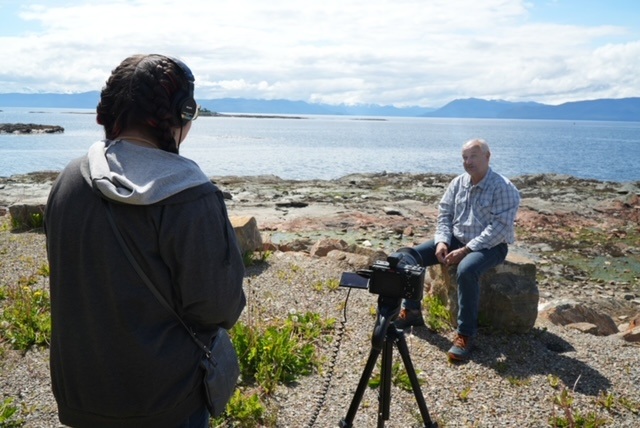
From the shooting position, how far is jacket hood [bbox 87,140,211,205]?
6.39ft

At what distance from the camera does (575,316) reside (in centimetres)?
859

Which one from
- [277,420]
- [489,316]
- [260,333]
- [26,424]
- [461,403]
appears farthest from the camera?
[489,316]

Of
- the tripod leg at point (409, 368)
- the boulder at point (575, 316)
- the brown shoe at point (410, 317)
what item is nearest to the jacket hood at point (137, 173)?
the tripod leg at point (409, 368)

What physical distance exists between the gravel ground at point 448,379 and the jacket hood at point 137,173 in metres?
2.11

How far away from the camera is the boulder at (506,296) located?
6340 mm

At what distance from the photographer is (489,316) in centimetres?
649

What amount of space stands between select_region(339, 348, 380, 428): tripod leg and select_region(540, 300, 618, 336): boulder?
5.49 metres

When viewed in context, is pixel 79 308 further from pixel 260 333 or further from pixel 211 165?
pixel 211 165

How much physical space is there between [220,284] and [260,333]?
3744mm

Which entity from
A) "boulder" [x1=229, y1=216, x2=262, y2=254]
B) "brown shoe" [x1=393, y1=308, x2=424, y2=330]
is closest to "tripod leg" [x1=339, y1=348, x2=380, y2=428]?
"brown shoe" [x1=393, y1=308, x2=424, y2=330]

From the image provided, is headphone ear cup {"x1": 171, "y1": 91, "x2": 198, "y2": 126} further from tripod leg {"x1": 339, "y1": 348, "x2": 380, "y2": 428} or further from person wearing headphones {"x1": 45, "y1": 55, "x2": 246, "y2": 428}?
tripod leg {"x1": 339, "y1": 348, "x2": 380, "y2": 428}

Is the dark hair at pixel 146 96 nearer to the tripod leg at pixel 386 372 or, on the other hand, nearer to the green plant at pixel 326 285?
the tripod leg at pixel 386 372

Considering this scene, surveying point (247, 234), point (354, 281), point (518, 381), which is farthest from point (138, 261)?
point (247, 234)

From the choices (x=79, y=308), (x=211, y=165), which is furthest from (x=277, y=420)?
(x=211, y=165)
